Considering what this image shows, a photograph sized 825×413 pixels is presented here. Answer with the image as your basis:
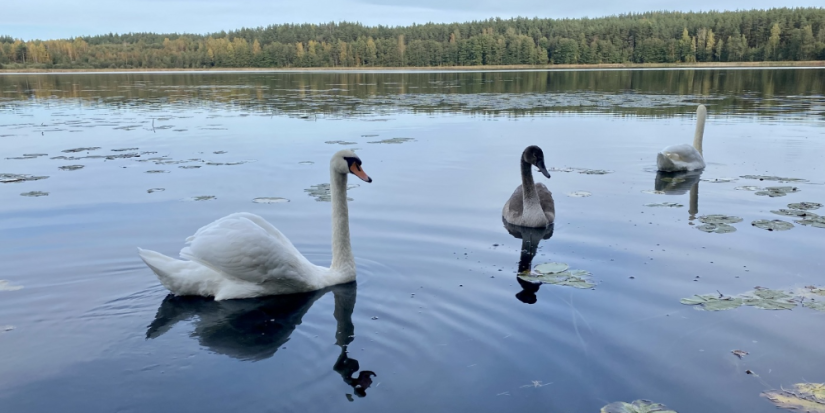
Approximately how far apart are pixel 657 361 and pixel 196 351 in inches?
136

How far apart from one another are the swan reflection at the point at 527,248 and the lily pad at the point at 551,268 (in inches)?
4.6

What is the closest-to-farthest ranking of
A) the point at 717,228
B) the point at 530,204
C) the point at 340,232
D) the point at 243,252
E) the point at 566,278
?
1. the point at 243,252
2. the point at 566,278
3. the point at 340,232
4. the point at 717,228
5. the point at 530,204

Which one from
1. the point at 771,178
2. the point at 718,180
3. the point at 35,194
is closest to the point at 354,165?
the point at 35,194

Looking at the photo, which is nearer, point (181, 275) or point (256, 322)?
point (256, 322)

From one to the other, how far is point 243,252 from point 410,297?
1.57m

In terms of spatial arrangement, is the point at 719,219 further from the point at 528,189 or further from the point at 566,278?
the point at 566,278

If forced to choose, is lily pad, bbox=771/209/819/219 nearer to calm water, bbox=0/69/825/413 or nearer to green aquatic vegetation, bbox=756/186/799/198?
calm water, bbox=0/69/825/413

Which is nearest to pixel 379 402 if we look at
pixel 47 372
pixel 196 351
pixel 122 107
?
pixel 196 351

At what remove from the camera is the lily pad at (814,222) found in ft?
27.1

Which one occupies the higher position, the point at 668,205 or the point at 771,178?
the point at 771,178

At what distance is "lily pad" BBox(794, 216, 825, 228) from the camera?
27.1ft

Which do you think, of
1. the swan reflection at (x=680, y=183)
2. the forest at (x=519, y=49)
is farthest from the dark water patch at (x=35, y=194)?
the forest at (x=519, y=49)

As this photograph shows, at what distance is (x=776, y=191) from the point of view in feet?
33.8

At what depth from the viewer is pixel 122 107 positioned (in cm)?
2748
